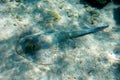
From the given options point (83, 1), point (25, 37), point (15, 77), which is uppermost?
point (83, 1)

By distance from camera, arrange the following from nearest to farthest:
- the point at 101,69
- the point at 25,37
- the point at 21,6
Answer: the point at 101,69 → the point at 25,37 → the point at 21,6

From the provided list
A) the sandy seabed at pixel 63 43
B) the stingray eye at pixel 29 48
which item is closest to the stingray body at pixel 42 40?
the stingray eye at pixel 29 48

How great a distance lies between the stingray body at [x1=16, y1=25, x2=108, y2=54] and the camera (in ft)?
16.9

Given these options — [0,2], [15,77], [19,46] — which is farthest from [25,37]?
[0,2]

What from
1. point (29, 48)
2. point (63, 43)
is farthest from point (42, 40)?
point (63, 43)

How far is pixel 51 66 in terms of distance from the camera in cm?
495

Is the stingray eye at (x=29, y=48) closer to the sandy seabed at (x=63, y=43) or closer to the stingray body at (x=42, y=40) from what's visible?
the stingray body at (x=42, y=40)

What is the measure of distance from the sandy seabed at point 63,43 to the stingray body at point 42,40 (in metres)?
0.13

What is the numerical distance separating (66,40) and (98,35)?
101 centimetres

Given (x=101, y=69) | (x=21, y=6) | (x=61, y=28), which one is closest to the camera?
(x=101, y=69)

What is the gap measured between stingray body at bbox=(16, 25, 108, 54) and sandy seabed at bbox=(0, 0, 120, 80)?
0.13 meters

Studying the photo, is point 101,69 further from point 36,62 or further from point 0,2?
point 0,2

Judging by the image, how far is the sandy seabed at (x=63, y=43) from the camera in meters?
4.87

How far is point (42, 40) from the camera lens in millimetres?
5324
